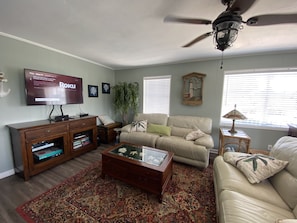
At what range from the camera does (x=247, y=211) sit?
3.35ft

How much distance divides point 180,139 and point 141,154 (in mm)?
1046

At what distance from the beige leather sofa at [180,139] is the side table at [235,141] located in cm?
27

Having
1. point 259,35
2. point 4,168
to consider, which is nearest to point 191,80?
point 259,35

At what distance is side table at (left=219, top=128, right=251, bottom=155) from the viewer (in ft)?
7.75

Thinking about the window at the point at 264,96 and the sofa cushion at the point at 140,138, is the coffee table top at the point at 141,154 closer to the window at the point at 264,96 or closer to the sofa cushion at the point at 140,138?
the sofa cushion at the point at 140,138

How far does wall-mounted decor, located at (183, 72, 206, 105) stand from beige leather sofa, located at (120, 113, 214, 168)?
1.62 feet

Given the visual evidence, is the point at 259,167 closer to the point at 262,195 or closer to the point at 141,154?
the point at 262,195

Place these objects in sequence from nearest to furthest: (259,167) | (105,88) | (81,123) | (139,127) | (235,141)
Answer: (259,167) → (81,123) → (235,141) → (139,127) → (105,88)

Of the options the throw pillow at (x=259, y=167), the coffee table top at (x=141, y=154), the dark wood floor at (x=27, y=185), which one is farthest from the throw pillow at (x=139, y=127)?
the throw pillow at (x=259, y=167)

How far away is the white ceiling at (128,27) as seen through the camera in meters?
1.31

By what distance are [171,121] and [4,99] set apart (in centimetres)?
320

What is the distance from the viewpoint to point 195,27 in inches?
67.2

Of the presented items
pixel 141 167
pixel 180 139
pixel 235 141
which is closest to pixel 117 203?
pixel 141 167

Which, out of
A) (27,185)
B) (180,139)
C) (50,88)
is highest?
(50,88)
